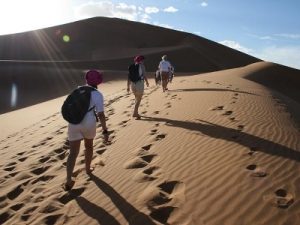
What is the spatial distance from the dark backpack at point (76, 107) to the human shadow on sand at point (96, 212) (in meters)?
1.12


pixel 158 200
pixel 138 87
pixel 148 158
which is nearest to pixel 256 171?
pixel 158 200

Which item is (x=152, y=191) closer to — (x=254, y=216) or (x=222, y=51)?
(x=254, y=216)

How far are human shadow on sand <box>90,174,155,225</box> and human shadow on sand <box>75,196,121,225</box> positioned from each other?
174 mm

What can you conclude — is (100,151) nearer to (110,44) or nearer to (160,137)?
(160,137)

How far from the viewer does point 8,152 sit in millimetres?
9992

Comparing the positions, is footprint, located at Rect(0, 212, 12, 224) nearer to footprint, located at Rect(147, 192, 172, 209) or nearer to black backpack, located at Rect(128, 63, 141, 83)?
footprint, located at Rect(147, 192, 172, 209)

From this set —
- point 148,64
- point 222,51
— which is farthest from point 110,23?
point 148,64

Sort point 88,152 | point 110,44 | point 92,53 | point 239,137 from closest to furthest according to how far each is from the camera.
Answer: point 88,152, point 239,137, point 92,53, point 110,44

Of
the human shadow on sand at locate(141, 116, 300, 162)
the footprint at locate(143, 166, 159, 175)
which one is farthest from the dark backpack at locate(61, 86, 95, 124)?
the human shadow on sand at locate(141, 116, 300, 162)

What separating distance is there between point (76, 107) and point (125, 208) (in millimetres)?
1611

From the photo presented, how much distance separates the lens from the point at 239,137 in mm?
7633

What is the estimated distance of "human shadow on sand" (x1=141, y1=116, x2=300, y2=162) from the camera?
22.1ft

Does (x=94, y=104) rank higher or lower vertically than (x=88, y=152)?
higher

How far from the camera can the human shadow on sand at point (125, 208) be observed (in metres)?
5.01
